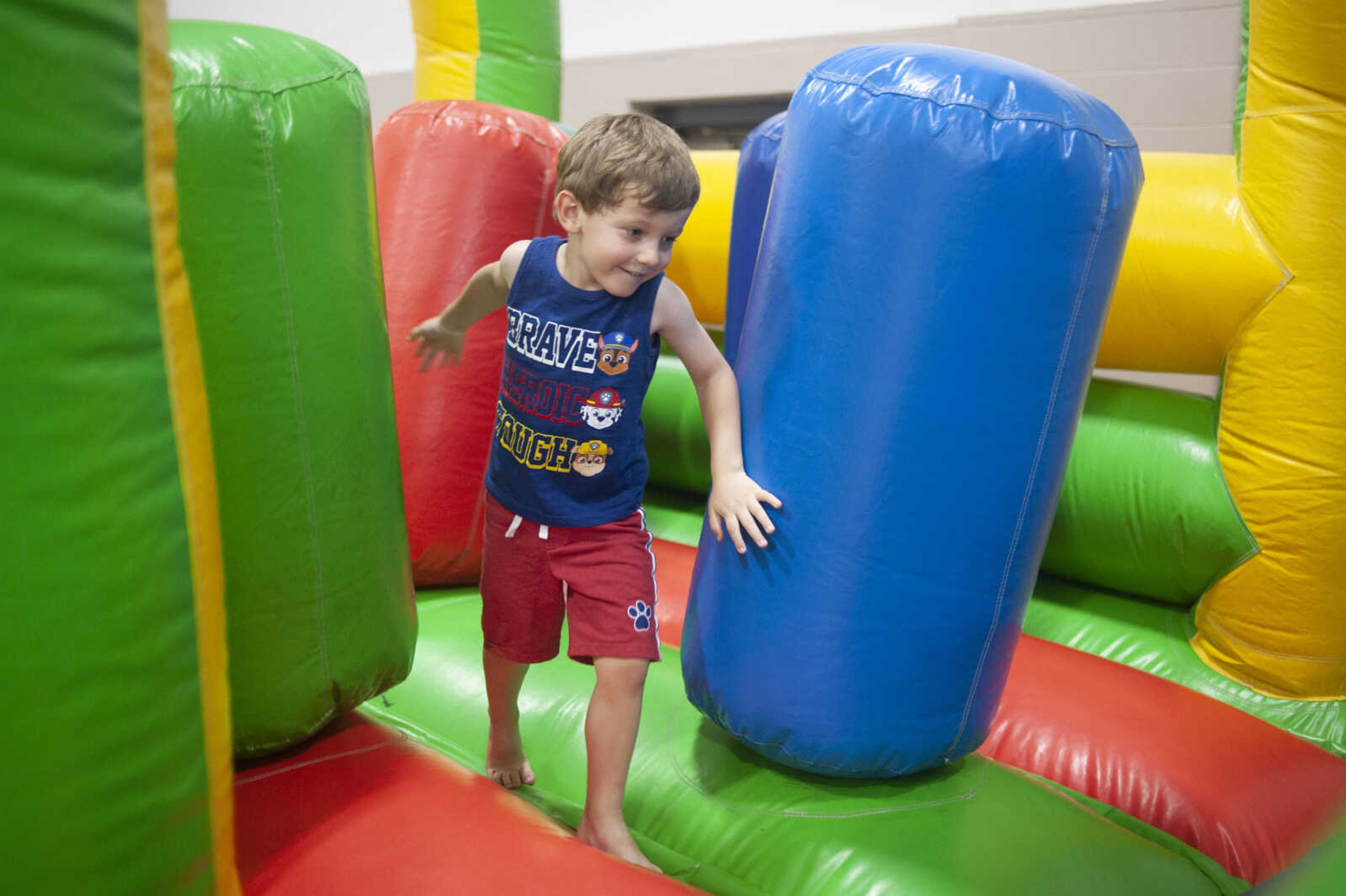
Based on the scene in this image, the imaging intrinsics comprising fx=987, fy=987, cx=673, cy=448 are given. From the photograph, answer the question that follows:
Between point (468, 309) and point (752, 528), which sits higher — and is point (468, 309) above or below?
above

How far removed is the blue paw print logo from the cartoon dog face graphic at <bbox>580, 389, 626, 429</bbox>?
20cm

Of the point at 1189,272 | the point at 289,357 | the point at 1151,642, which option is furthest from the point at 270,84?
the point at 1151,642

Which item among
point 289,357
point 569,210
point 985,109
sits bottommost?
point 289,357

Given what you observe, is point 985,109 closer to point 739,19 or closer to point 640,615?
point 640,615

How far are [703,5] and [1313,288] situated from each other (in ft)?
8.14

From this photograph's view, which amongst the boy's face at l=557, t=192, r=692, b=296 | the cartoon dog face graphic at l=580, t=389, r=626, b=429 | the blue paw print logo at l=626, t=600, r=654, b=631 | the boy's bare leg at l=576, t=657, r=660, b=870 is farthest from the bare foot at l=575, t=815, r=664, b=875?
the boy's face at l=557, t=192, r=692, b=296

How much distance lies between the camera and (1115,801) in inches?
50.3

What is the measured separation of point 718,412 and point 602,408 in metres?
0.13

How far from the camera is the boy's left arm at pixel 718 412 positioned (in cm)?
110

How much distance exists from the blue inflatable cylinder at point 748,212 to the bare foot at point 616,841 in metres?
0.69

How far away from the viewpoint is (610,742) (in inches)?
43.6

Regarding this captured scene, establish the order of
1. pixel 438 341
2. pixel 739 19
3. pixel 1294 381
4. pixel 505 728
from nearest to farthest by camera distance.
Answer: pixel 505 728
pixel 438 341
pixel 1294 381
pixel 739 19

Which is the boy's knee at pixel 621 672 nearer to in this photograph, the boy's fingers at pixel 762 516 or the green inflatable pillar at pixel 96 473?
the boy's fingers at pixel 762 516

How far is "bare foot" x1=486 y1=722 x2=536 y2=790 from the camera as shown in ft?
4.13
